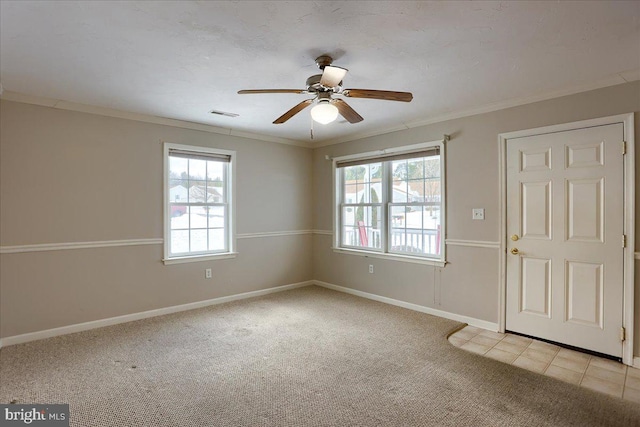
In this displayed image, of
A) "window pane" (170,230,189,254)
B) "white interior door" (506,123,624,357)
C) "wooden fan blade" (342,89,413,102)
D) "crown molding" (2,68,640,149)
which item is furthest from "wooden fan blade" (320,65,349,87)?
"window pane" (170,230,189,254)

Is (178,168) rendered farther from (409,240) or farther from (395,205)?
(409,240)

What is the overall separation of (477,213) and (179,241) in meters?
3.63

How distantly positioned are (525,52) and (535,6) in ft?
1.97

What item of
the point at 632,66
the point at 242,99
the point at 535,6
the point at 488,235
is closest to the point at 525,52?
the point at 535,6

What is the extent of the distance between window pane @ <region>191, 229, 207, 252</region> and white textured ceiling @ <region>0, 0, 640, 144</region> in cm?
173

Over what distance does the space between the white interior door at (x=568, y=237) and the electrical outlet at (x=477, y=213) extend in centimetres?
28

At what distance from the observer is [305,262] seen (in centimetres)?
564

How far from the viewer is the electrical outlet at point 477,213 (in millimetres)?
3702

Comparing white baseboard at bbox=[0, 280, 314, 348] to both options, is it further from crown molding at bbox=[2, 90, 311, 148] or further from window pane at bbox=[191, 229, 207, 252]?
crown molding at bbox=[2, 90, 311, 148]

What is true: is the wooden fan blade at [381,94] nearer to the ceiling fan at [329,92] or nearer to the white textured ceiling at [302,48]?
the ceiling fan at [329,92]

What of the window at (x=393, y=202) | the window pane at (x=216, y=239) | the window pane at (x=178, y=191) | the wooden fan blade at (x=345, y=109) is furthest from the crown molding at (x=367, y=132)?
the wooden fan blade at (x=345, y=109)

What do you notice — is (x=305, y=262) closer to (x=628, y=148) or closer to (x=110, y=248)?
(x=110, y=248)

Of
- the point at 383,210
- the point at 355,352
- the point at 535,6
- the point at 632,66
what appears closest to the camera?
the point at 535,6

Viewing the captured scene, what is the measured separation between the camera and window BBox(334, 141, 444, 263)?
164 inches
